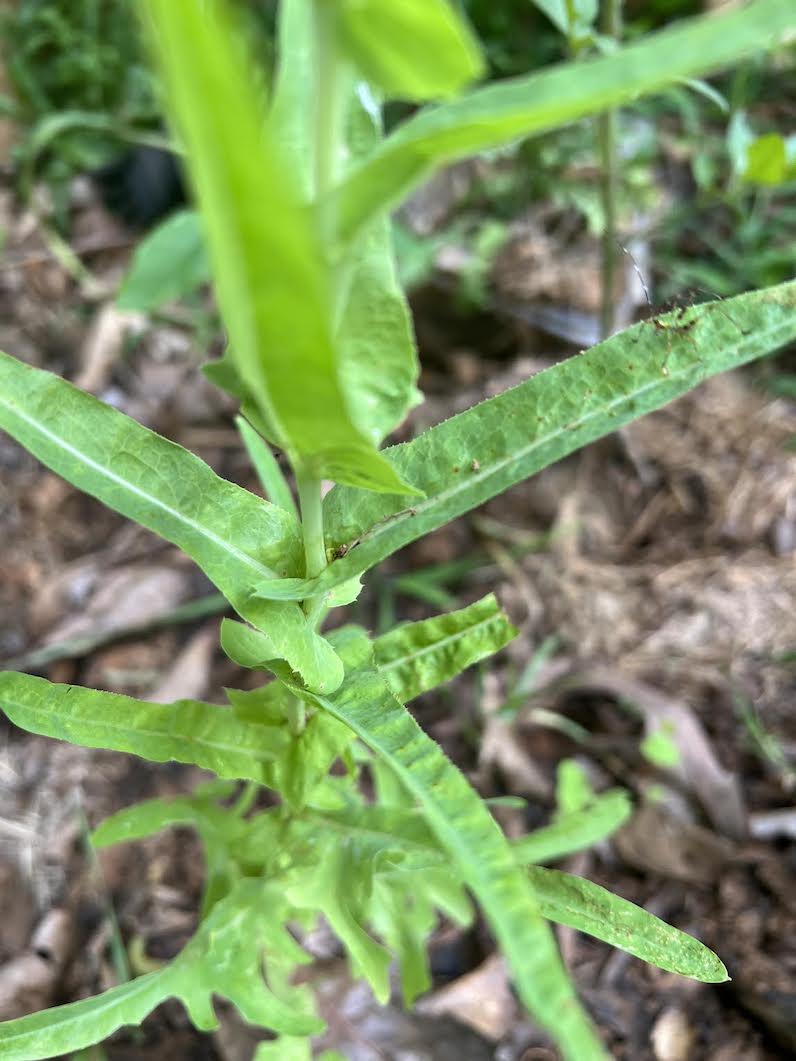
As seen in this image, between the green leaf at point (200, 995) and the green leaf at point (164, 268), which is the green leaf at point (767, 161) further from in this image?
the green leaf at point (200, 995)

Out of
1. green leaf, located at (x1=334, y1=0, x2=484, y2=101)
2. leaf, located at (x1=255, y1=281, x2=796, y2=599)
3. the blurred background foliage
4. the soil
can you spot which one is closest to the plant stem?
the blurred background foliage

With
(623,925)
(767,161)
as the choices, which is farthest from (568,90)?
(767,161)

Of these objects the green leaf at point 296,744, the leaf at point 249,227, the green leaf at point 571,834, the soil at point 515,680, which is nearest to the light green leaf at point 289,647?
the green leaf at point 296,744

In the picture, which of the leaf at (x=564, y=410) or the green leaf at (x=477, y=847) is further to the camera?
the leaf at (x=564, y=410)

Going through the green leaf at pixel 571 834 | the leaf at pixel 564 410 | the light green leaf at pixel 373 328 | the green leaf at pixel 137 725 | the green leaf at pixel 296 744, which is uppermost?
the light green leaf at pixel 373 328

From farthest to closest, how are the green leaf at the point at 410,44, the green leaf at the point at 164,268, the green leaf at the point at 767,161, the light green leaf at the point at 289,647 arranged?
the green leaf at the point at 164,268 < the green leaf at the point at 767,161 < the light green leaf at the point at 289,647 < the green leaf at the point at 410,44

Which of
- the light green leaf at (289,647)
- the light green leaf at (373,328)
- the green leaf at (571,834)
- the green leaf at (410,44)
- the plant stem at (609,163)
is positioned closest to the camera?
the green leaf at (410,44)

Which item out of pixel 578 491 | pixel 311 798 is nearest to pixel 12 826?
pixel 311 798

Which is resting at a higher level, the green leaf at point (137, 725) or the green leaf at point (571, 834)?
the green leaf at point (137, 725)

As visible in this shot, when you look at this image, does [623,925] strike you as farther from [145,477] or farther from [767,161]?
Result: [767,161]

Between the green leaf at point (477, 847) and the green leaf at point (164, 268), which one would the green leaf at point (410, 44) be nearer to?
the green leaf at point (477, 847)

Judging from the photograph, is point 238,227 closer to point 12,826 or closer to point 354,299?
point 354,299
